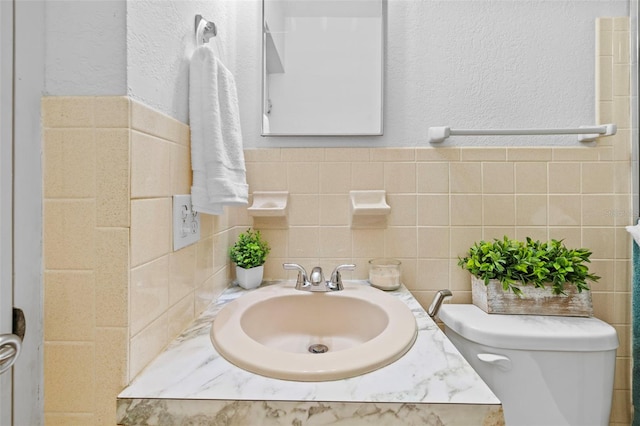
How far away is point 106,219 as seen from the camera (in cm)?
56

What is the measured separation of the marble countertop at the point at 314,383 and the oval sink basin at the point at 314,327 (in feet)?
0.10

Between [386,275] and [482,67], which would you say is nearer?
[386,275]

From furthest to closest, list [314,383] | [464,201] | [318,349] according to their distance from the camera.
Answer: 1. [464,201]
2. [318,349]
3. [314,383]

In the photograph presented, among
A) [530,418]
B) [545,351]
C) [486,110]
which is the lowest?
[530,418]

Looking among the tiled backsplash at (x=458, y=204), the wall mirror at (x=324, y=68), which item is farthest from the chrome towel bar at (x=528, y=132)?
the wall mirror at (x=324, y=68)

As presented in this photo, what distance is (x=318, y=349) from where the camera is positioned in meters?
0.93

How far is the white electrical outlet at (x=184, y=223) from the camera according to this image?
735 mm

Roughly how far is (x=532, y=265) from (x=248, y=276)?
0.90 m

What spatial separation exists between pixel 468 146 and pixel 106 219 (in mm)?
1135

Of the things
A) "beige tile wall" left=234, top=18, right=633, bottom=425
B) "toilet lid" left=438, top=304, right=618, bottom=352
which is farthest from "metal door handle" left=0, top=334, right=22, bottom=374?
"toilet lid" left=438, top=304, right=618, bottom=352

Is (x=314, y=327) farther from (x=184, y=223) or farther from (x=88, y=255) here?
(x=88, y=255)

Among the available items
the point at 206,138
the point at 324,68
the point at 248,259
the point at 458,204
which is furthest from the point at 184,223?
the point at 458,204

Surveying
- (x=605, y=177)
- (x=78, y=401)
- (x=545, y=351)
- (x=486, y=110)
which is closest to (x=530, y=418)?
(x=545, y=351)

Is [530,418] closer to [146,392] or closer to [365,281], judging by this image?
[365,281]
